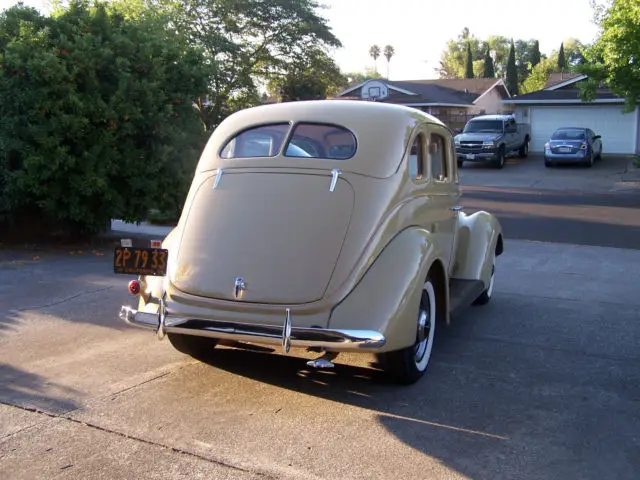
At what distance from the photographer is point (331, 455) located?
13.7 feet

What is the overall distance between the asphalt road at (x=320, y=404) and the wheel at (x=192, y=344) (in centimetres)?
12

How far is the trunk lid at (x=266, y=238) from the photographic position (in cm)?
500

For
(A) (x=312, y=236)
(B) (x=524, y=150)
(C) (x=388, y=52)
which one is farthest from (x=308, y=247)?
(C) (x=388, y=52)

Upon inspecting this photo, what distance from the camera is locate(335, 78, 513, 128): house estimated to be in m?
41.4

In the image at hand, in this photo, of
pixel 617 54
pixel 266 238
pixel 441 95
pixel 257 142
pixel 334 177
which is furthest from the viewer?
pixel 441 95

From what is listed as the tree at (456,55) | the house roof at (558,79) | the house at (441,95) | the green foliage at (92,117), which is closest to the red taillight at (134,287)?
the green foliage at (92,117)

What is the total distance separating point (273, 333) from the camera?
15.8 feet

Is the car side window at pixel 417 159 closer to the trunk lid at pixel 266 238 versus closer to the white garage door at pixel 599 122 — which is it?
the trunk lid at pixel 266 238

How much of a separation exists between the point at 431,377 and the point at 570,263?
6.16 metres

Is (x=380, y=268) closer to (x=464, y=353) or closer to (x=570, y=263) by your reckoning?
(x=464, y=353)

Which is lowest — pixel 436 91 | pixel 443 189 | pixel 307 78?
pixel 443 189

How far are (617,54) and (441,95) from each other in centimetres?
2294

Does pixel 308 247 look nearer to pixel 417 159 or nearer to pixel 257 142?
pixel 257 142

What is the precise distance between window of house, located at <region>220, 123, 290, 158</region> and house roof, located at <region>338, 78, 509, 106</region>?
116ft
